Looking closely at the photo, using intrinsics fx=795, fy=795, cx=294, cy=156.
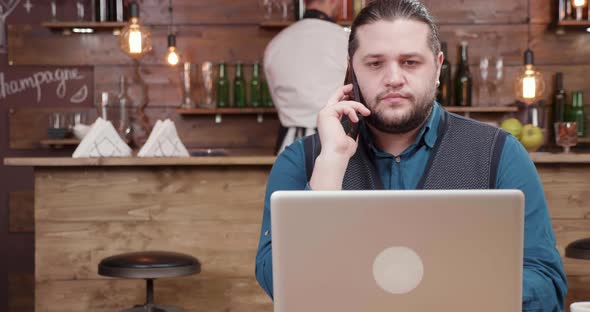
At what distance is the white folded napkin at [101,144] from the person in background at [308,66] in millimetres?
902

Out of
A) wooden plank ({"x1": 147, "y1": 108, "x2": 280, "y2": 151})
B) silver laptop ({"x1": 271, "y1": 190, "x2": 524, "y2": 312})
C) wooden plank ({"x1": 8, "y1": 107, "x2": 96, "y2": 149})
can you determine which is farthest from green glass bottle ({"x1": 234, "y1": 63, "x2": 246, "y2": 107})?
silver laptop ({"x1": 271, "y1": 190, "x2": 524, "y2": 312})

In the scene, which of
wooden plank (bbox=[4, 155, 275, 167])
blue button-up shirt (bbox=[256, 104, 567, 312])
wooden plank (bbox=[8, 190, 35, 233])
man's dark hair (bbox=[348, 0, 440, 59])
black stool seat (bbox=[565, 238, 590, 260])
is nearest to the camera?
blue button-up shirt (bbox=[256, 104, 567, 312])

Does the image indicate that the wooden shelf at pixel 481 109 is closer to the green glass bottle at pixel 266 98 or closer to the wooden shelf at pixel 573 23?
the wooden shelf at pixel 573 23

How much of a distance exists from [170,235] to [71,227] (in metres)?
0.40

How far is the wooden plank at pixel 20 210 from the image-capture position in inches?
187

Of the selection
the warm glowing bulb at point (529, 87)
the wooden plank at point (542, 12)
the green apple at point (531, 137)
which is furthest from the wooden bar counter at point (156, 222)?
the wooden plank at point (542, 12)

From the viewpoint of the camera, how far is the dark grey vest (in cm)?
153

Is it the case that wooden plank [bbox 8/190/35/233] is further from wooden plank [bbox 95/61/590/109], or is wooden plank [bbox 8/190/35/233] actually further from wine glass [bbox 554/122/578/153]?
wine glass [bbox 554/122/578/153]

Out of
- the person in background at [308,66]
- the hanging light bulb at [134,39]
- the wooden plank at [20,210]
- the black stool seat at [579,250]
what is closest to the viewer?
the black stool seat at [579,250]

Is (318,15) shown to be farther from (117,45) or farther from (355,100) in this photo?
(355,100)

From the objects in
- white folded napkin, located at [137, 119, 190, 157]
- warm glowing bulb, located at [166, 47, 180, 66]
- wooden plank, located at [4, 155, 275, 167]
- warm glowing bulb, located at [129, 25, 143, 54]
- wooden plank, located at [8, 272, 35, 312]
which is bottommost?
wooden plank, located at [8, 272, 35, 312]

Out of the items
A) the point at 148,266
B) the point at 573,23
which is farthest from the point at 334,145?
the point at 573,23

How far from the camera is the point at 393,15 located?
4.98 feet

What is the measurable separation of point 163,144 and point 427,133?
5.88ft
